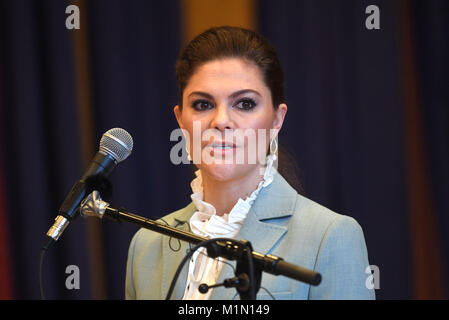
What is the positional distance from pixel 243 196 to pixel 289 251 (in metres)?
0.18

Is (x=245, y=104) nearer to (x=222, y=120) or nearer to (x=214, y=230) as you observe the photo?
(x=222, y=120)

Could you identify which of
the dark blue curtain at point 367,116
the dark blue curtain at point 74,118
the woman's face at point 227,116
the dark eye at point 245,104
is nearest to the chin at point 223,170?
the woman's face at point 227,116

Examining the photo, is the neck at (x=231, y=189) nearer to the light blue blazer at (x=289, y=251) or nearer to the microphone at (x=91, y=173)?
the light blue blazer at (x=289, y=251)

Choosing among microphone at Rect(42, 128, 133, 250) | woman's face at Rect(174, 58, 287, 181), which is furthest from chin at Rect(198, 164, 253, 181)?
microphone at Rect(42, 128, 133, 250)

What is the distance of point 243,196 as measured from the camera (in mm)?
1227

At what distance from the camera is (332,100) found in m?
1.82

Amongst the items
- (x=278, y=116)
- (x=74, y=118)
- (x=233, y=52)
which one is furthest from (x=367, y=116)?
(x=74, y=118)

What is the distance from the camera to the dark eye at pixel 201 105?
1164 millimetres

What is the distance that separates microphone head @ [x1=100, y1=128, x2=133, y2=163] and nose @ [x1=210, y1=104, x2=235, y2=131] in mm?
232

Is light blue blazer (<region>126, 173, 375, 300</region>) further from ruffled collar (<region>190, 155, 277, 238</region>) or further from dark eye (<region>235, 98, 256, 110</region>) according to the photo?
dark eye (<region>235, 98, 256, 110</region>)

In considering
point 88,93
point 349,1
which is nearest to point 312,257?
point 349,1

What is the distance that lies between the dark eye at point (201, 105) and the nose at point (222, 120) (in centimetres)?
4

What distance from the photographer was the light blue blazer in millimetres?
1050

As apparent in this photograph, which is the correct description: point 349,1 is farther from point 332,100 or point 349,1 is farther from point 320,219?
point 320,219
